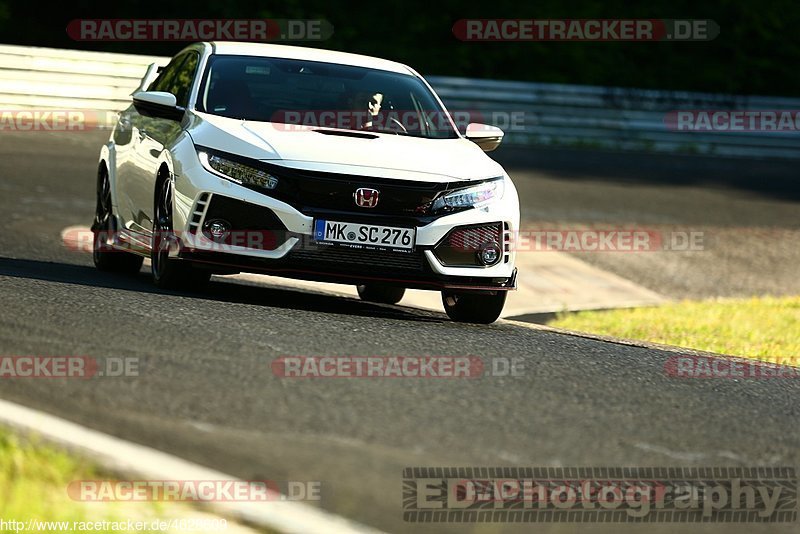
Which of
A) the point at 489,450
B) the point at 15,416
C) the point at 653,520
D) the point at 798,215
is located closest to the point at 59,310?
the point at 15,416

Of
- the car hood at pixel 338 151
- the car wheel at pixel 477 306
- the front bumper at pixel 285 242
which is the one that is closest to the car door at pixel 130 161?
the car hood at pixel 338 151

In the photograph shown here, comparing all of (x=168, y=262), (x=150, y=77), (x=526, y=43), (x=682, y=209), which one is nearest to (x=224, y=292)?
(x=168, y=262)

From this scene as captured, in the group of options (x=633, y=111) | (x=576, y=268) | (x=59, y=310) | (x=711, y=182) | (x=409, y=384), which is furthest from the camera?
(x=633, y=111)

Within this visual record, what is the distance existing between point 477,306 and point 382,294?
243 centimetres

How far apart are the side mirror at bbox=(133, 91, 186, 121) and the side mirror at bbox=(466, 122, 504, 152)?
201 cm

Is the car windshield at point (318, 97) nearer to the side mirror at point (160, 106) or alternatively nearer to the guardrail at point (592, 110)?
the side mirror at point (160, 106)

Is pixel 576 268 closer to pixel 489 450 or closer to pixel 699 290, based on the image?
pixel 699 290

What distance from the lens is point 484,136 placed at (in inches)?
396

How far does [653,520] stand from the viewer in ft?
16.5

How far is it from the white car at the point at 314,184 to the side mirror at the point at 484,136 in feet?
0.05

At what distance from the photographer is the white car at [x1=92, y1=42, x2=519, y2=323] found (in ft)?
27.9

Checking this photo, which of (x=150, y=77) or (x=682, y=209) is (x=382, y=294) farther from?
(x=682, y=209)

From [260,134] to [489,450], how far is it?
388 centimetres

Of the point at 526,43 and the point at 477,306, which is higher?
the point at 526,43
